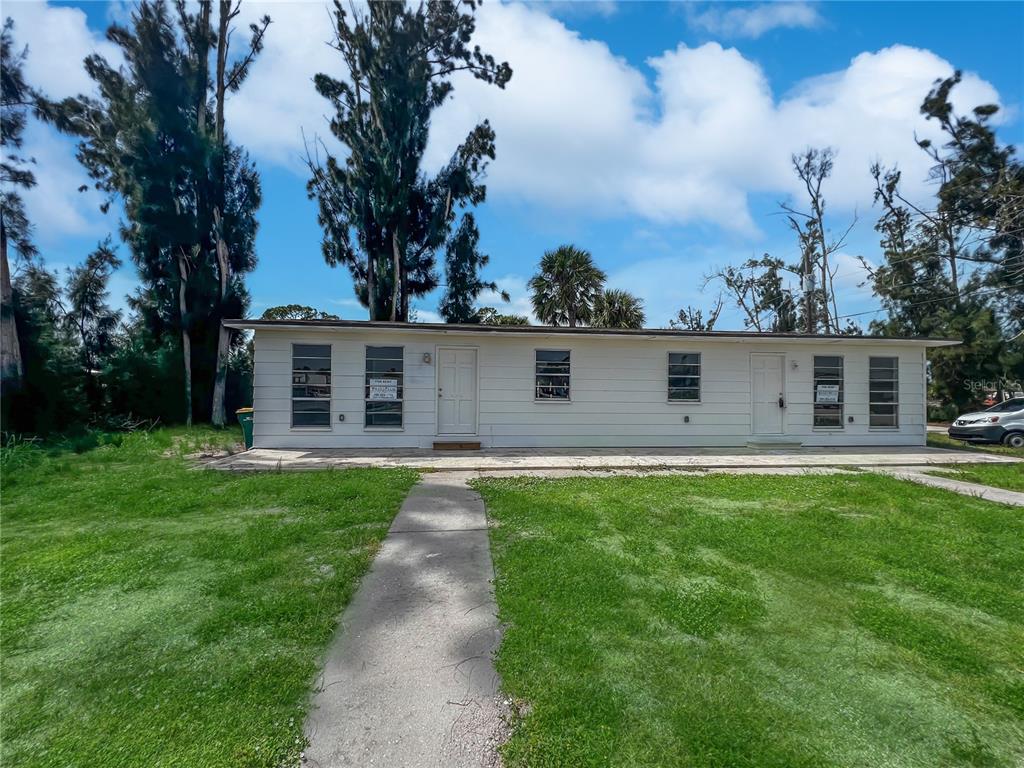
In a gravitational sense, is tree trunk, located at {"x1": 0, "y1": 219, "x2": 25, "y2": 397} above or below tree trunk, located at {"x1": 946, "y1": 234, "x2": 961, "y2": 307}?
below

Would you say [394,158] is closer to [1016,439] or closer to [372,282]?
[372,282]

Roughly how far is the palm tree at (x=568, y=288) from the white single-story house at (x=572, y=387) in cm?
992

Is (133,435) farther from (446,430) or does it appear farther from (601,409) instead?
(601,409)

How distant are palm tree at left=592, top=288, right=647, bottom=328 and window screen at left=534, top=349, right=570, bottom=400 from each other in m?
10.1

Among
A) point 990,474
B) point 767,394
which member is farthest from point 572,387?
point 990,474

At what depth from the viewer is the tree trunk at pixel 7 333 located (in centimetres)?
1165

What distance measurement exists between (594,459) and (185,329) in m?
14.9

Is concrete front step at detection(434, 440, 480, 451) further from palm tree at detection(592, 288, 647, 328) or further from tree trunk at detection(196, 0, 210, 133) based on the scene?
tree trunk at detection(196, 0, 210, 133)

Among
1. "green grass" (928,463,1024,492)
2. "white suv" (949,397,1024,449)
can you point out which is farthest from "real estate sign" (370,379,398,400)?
"white suv" (949,397,1024,449)

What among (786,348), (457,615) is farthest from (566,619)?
(786,348)

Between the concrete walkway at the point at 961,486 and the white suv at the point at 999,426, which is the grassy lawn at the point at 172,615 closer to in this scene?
the concrete walkway at the point at 961,486

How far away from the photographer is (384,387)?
384 inches

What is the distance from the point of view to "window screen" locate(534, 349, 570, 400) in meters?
10.2

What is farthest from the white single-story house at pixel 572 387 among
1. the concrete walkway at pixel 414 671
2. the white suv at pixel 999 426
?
the concrete walkway at pixel 414 671
